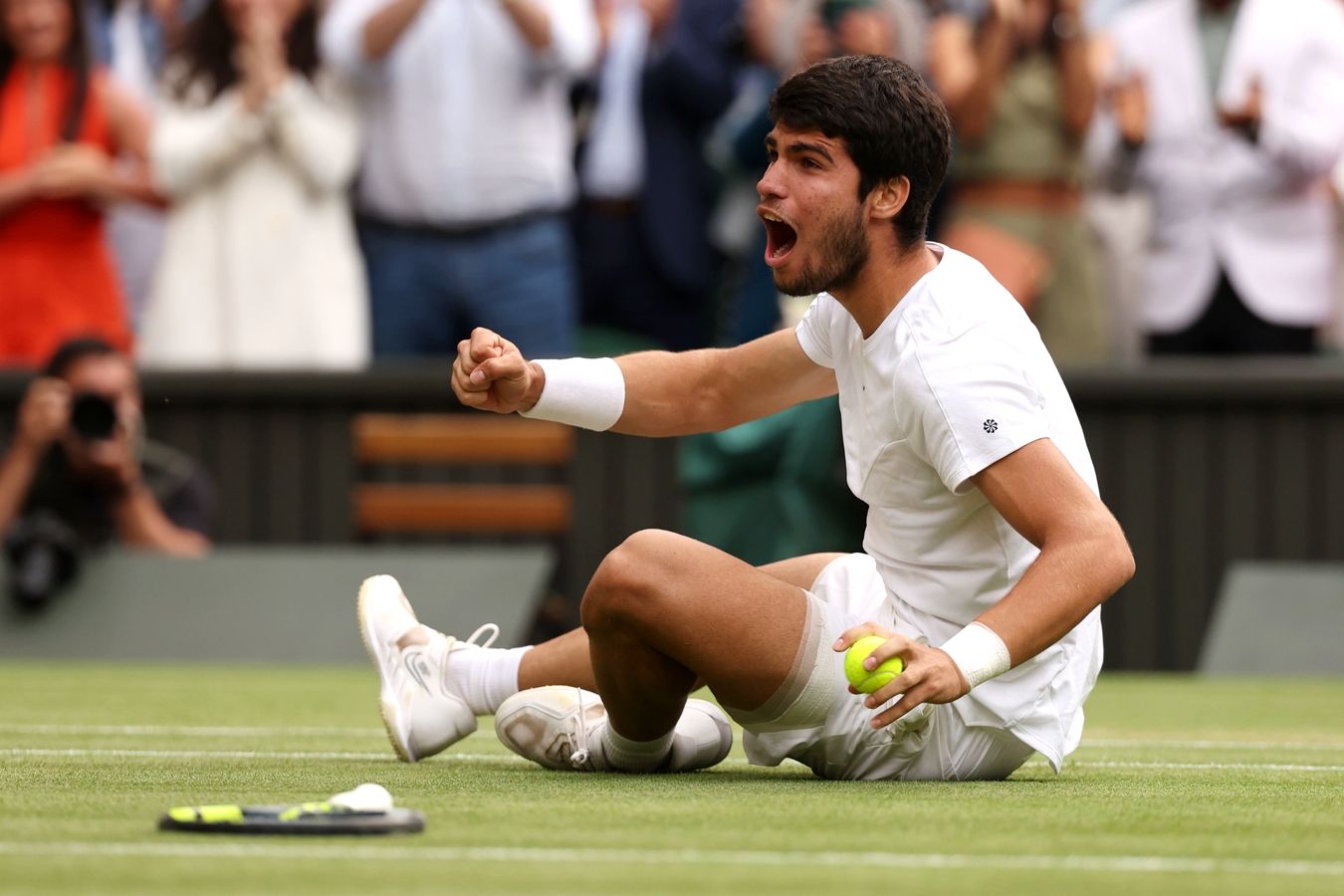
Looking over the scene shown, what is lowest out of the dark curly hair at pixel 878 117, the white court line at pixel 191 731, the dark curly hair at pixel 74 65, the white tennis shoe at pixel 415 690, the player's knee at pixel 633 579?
the white court line at pixel 191 731

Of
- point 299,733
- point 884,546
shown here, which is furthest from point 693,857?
point 299,733

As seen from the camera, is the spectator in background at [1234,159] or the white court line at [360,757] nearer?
the white court line at [360,757]

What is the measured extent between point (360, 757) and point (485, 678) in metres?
0.44

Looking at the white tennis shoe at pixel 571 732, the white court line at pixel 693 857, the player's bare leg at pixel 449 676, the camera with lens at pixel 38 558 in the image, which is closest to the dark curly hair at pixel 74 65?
the camera with lens at pixel 38 558

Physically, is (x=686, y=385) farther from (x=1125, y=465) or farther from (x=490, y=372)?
(x=1125, y=465)

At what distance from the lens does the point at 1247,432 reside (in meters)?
9.88

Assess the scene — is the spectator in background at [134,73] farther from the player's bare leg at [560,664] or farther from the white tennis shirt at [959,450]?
the white tennis shirt at [959,450]

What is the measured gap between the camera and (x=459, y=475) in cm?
1017

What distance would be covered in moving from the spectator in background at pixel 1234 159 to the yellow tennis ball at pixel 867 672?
6339 millimetres

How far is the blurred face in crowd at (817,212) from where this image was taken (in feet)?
14.7

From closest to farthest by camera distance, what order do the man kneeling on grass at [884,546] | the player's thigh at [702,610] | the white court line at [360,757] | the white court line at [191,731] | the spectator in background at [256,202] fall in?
the man kneeling on grass at [884,546] → the player's thigh at [702,610] → the white court line at [360,757] → the white court line at [191,731] → the spectator in background at [256,202]

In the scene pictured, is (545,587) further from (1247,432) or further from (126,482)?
(1247,432)

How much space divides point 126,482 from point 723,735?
5.45 meters

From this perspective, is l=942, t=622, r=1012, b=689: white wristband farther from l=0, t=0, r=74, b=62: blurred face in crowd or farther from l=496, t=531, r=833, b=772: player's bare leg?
l=0, t=0, r=74, b=62: blurred face in crowd
